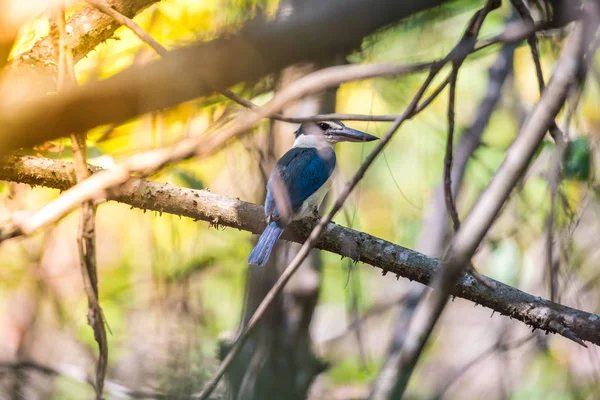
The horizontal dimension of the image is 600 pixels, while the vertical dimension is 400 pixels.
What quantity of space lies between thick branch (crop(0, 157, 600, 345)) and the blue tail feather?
0.21m

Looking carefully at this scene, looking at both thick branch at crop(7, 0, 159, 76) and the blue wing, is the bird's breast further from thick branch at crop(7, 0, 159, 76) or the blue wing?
thick branch at crop(7, 0, 159, 76)

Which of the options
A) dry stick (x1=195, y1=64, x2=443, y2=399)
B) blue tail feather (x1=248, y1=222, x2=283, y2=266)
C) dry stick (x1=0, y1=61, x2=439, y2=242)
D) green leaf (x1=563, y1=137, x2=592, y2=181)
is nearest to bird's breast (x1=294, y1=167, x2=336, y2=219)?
blue tail feather (x1=248, y1=222, x2=283, y2=266)

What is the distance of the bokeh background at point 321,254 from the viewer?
3.11 metres

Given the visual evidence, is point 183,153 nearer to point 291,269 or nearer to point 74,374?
point 291,269

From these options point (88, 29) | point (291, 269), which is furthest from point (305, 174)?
point (291, 269)

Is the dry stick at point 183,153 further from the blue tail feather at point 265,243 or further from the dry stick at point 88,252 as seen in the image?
the blue tail feather at point 265,243

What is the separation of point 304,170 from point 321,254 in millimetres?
646

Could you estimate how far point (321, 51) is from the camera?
3.88ft

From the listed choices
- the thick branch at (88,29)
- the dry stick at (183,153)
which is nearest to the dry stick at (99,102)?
the dry stick at (183,153)

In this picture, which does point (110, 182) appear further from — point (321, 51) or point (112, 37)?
point (112, 37)

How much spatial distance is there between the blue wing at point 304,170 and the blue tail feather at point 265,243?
432 millimetres

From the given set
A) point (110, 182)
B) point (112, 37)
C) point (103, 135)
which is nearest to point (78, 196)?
point (110, 182)

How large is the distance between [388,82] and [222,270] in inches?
73.5

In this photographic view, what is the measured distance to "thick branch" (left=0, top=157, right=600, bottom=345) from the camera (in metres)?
2.79
